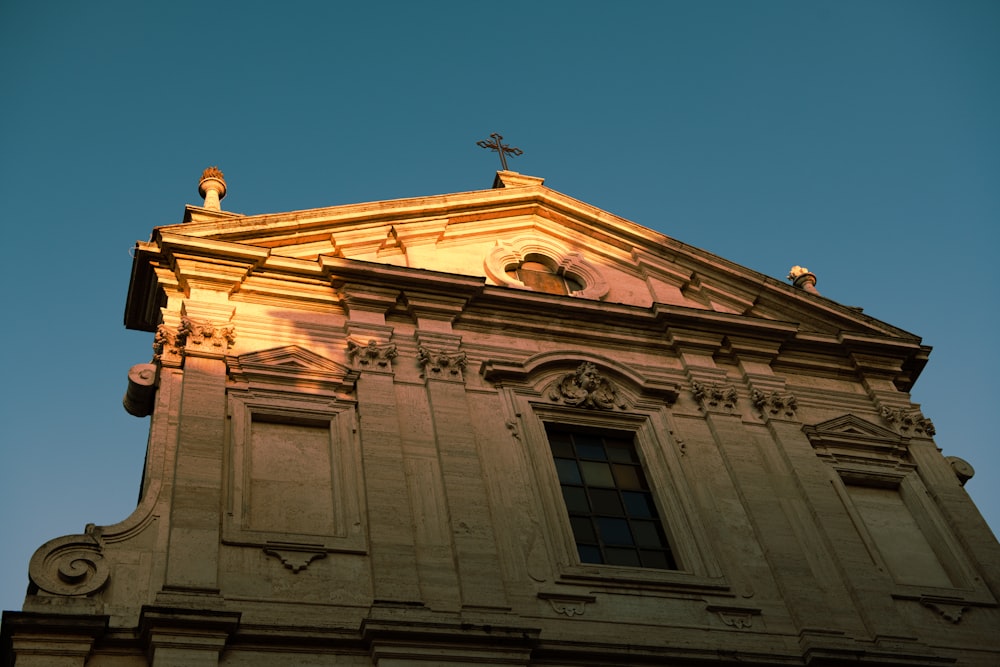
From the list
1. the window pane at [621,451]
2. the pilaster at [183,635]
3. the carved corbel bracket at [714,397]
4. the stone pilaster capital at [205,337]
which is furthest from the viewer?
the carved corbel bracket at [714,397]

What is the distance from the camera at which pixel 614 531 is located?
628 inches

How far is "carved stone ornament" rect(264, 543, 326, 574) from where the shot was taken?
1345 centimetres

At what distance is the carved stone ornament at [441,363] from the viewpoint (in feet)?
54.8

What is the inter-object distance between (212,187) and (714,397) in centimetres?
819

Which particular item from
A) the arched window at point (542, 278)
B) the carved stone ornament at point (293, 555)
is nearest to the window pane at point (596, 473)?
the arched window at point (542, 278)

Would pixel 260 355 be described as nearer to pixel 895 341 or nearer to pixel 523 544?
pixel 523 544

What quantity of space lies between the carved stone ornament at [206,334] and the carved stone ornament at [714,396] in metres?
6.70

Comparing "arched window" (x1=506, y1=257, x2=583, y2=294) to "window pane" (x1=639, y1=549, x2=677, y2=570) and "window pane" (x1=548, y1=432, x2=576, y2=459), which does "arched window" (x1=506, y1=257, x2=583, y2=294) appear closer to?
"window pane" (x1=548, y1=432, x2=576, y2=459)

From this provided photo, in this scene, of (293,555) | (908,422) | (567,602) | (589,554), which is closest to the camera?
(293,555)

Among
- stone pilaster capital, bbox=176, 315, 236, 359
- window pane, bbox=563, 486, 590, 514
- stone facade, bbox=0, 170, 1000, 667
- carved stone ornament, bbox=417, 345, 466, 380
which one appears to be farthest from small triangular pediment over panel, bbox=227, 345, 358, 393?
window pane, bbox=563, 486, 590, 514

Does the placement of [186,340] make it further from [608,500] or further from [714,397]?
[714,397]

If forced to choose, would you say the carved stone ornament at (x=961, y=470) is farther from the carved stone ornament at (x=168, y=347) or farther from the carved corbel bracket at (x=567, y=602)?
the carved stone ornament at (x=168, y=347)

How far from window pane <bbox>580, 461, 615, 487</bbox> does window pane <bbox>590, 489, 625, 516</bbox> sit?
0.48ft

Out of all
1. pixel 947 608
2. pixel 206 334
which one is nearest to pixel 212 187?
pixel 206 334
